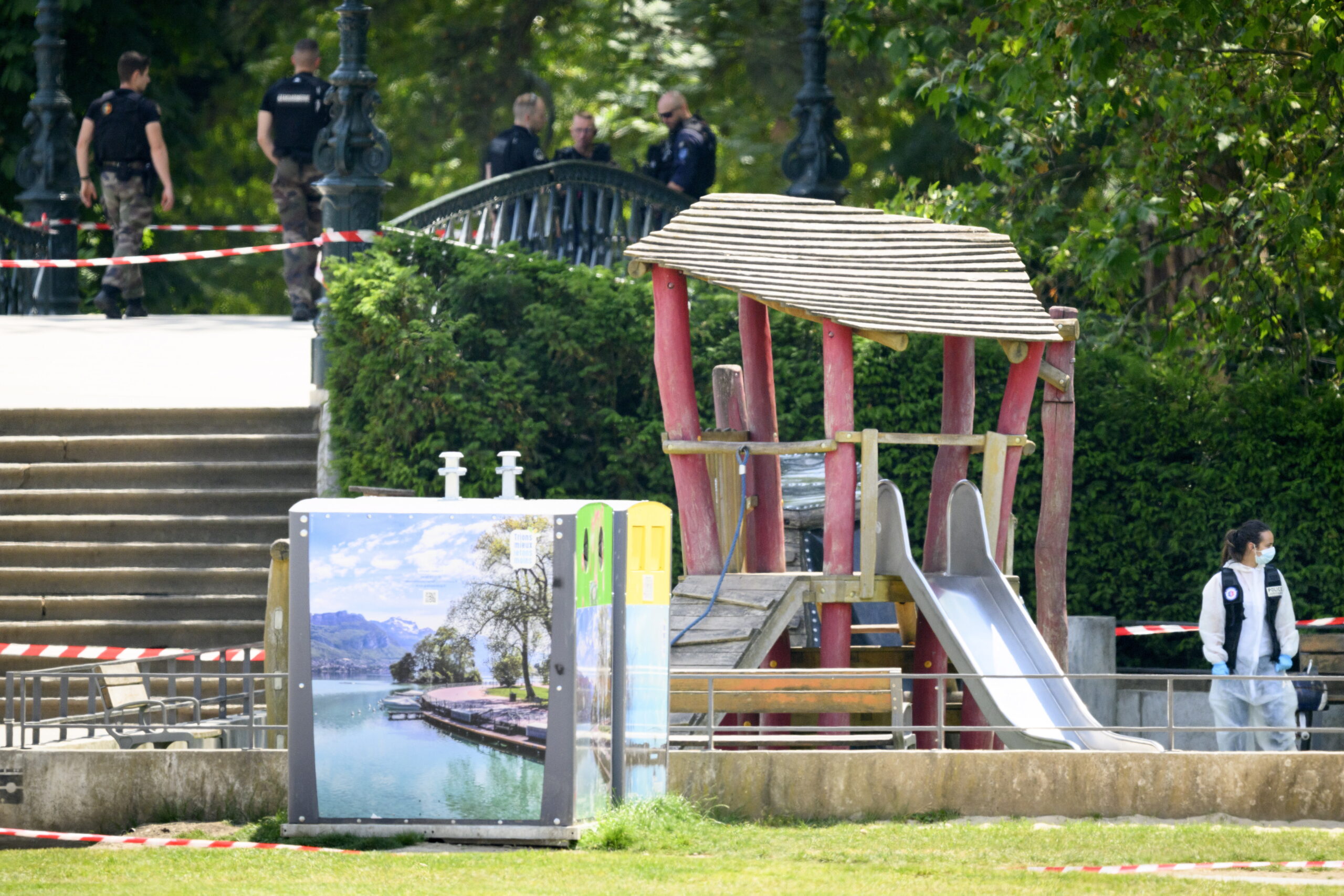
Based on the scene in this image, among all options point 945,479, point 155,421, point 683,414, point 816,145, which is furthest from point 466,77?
point 945,479

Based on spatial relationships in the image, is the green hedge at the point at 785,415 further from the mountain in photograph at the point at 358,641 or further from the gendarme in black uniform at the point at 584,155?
the mountain in photograph at the point at 358,641

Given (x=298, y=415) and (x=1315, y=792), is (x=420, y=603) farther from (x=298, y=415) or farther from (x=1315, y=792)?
(x=298, y=415)

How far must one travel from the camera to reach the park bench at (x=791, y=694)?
10859mm

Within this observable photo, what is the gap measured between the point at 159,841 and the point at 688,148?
40.3ft

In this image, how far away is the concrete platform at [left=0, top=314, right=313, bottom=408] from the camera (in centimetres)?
1739

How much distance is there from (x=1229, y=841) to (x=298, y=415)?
9.68m

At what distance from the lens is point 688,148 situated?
2052 cm

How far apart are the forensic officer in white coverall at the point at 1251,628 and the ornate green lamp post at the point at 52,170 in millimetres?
15345

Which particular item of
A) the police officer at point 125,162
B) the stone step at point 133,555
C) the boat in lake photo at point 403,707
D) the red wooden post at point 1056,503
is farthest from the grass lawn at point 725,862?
the police officer at point 125,162

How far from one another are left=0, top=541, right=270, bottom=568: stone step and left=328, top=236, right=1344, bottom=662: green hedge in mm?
1050

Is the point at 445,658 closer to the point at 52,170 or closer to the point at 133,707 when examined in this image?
the point at 133,707

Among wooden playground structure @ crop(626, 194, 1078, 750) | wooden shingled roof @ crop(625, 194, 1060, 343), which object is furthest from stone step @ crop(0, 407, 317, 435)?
wooden shingled roof @ crop(625, 194, 1060, 343)

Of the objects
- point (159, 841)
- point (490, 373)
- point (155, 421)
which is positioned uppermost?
point (490, 373)

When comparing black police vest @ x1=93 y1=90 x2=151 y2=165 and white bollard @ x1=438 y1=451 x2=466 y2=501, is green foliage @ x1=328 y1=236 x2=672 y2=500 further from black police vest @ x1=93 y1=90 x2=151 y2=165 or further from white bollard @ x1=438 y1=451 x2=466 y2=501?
white bollard @ x1=438 y1=451 x2=466 y2=501
